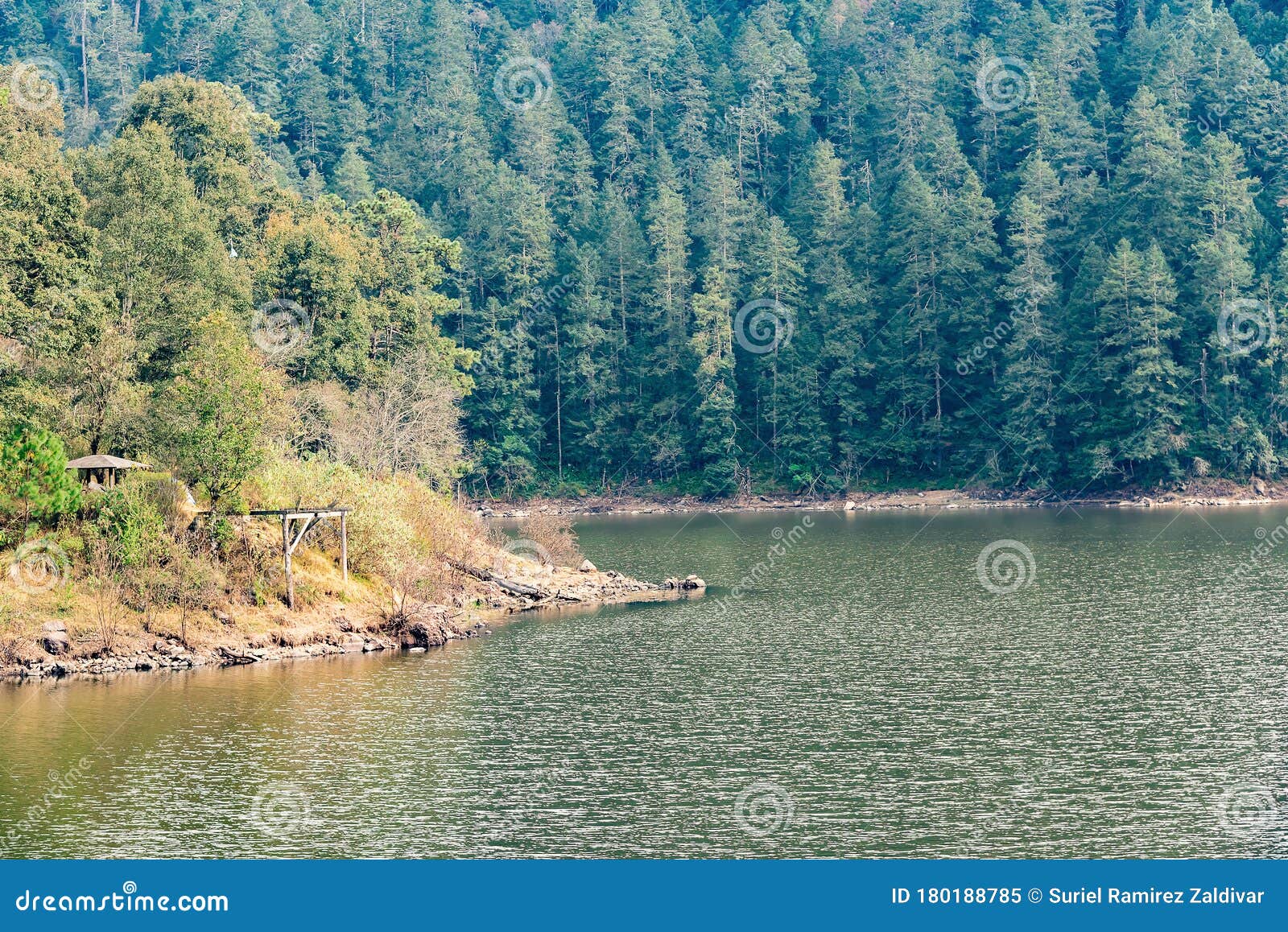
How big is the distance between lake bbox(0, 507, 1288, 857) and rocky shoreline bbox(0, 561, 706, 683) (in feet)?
3.79

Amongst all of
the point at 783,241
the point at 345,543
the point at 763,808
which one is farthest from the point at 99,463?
the point at 783,241

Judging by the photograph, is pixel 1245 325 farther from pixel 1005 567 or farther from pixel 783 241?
pixel 1005 567

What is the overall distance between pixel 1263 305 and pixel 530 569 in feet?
241

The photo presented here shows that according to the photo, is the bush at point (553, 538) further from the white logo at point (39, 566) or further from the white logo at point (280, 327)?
the white logo at point (39, 566)

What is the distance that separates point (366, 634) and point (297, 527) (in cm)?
545

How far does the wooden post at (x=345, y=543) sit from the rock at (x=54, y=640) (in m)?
10.6

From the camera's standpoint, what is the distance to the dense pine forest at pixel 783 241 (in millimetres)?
87625

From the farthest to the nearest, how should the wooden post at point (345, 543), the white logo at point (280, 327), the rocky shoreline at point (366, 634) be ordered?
1. the white logo at point (280, 327)
2. the wooden post at point (345, 543)
3. the rocky shoreline at point (366, 634)

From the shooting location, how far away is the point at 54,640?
48250 millimetres

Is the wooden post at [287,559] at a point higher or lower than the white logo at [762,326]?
lower

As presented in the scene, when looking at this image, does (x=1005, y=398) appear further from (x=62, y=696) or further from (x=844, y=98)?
(x=62, y=696)

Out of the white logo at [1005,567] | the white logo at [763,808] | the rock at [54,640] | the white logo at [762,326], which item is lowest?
the white logo at [763,808]

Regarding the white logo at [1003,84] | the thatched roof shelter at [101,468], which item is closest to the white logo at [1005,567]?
the thatched roof shelter at [101,468]

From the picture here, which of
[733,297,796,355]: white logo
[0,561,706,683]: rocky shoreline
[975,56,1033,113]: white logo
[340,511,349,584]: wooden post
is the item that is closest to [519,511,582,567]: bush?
[0,561,706,683]: rocky shoreline
